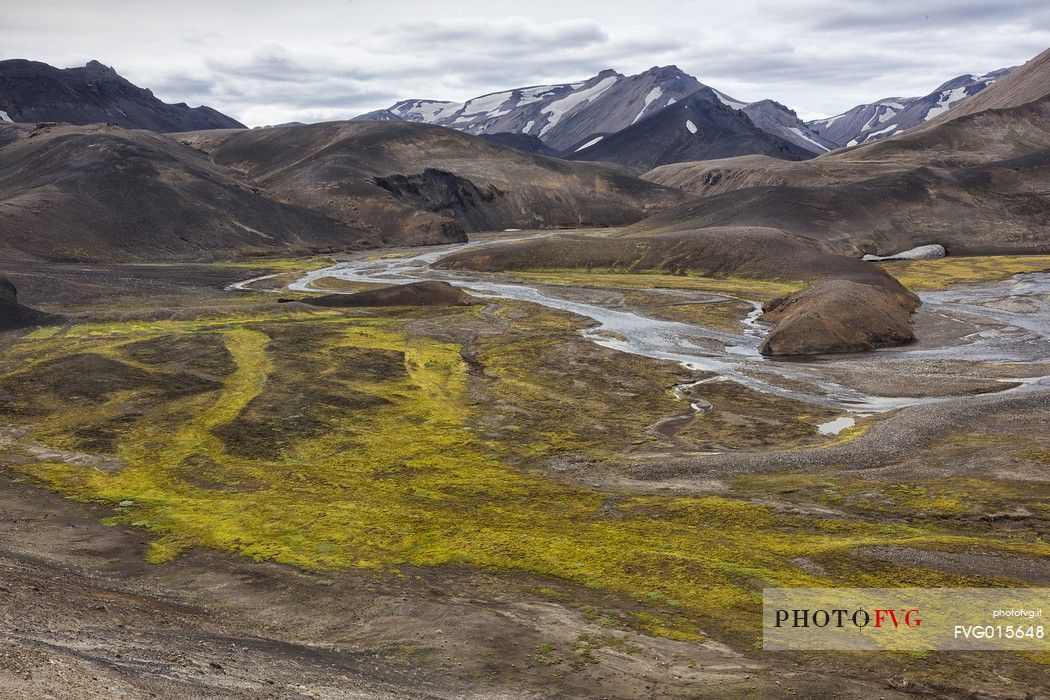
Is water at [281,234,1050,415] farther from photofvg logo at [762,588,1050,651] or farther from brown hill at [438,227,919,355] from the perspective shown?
photofvg logo at [762,588,1050,651]

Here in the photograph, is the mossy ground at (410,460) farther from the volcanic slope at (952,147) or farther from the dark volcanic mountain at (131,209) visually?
the volcanic slope at (952,147)

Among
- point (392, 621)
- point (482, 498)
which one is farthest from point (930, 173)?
point (392, 621)

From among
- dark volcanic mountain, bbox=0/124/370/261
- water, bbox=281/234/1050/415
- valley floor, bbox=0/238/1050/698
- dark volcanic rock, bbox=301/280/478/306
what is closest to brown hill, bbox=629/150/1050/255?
water, bbox=281/234/1050/415

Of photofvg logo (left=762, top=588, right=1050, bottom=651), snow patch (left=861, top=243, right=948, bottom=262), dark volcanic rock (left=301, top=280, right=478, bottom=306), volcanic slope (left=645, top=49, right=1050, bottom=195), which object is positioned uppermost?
volcanic slope (left=645, top=49, right=1050, bottom=195)

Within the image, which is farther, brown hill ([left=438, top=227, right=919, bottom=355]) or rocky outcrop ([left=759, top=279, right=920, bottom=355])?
brown hill ([left=438, top=227, right=919, bottom=355])

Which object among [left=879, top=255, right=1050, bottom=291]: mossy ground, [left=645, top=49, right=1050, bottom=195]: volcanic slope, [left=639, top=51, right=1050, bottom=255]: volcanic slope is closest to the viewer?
[left=879, top=255, right=1050, bottom=291]: mossy ground

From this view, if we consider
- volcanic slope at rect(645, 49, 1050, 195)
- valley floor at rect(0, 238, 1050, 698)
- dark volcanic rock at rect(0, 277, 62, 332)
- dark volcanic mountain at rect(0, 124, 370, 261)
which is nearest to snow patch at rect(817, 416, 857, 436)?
valley floor at rect(0, 238, 1050, 698)

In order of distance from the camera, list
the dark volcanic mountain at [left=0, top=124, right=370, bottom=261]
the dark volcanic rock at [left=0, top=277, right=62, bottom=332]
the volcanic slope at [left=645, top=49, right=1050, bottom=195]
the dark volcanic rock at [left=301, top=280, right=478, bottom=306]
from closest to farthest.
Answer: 1. the dark volcanic rock at [left=0, top=277, right=62, bottom=332]
2. the dark volcanic rock at [left=301, top=280, right=478, bottom=306]
3. the dark volcanic mountain at [left=0, top=124, right=370, bottom=261]
4. the volcanic slope at [left=645, top=49, right=1050, bottom=195]

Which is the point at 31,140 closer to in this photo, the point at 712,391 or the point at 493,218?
the point at 493,218

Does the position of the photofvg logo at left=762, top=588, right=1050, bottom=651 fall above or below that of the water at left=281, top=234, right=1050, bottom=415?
below

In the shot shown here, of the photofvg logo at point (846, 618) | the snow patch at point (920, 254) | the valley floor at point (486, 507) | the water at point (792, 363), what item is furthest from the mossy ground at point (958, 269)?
the photofvg logo at point (846, 618)
